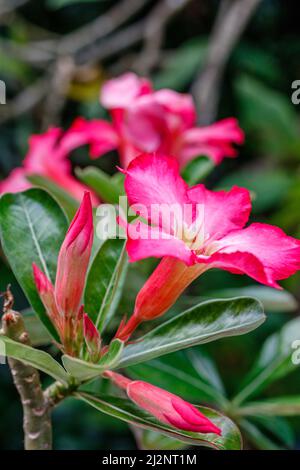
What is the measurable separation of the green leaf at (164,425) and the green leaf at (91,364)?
0.04 metres

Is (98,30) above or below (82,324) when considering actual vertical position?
above

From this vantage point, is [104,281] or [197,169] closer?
[104,281]

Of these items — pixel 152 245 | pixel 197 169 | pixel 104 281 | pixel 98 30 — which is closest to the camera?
pixel 152 245

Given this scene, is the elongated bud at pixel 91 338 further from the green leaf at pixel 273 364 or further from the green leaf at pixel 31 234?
the green leaf at pixel 273 364

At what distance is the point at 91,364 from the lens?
51cm

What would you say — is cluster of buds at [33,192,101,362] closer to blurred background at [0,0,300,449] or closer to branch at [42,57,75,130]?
blurred background at [0,0,300,449]

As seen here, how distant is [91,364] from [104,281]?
149 millimetres

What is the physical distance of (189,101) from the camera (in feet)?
3.08

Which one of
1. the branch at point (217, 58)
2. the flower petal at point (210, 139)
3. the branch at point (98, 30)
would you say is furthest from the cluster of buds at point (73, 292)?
the branch at point (98, 30)

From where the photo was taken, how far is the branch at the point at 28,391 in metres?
0.52

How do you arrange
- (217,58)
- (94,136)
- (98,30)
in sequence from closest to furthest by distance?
(94,136) < (217,58) < (98,30)

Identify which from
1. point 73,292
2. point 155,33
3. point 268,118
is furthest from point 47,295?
point 268,118

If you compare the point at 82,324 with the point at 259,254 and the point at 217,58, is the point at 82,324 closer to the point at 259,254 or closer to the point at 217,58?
the point at 259,254

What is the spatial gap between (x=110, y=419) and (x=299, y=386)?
439 mm
